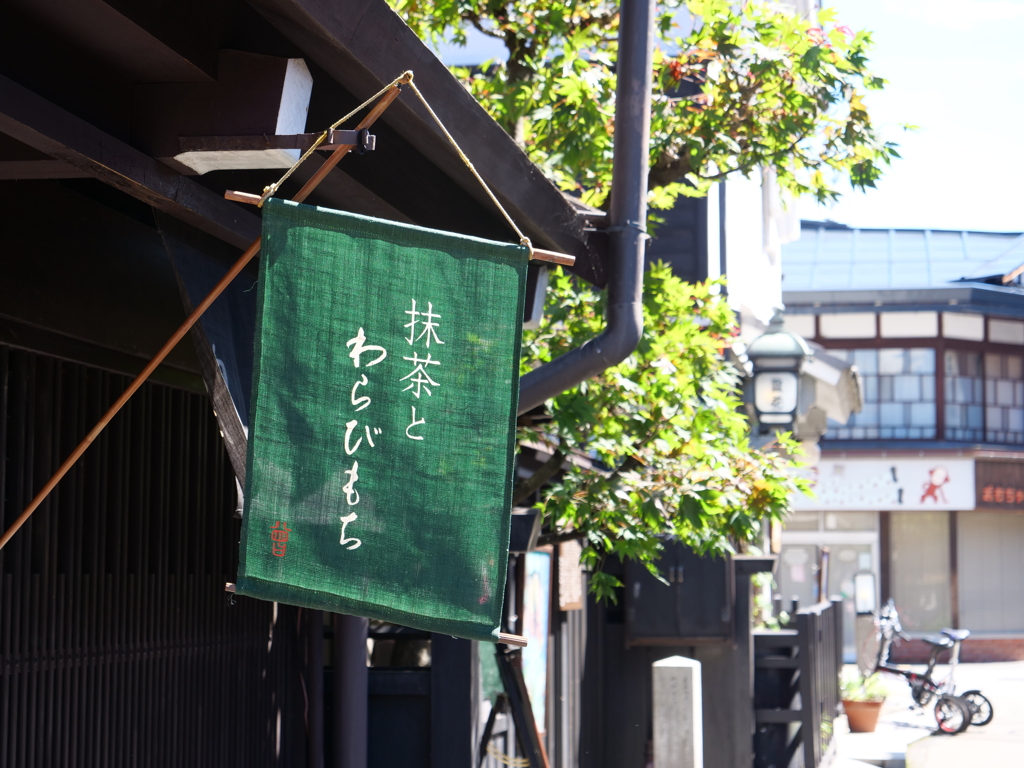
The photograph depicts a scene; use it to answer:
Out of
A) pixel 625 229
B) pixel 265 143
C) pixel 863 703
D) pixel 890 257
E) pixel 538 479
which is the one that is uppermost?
pixel 890 257

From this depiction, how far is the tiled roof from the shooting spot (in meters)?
29.7

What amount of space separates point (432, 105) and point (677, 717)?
518cm

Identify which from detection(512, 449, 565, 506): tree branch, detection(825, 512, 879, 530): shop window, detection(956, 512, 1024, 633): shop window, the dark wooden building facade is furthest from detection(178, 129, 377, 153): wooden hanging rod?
detection(956, 512, 1024, 633): shop window

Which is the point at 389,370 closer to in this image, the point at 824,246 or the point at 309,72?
the point at 309,72

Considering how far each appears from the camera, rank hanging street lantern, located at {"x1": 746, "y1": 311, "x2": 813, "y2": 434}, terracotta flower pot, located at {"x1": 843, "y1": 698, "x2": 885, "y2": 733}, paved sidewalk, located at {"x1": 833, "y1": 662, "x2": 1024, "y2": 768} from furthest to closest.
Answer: terracotta flower pot, located at {"x1": 843, "y1": 698, "x2": 885, "y2": 733}, paved sidewalk, located at {"x1": 833, "y1": 662, "x2": 1024, "y2": 768}, hanging street lantern, located at {"x1": 746, "y1": 311, "x2": 813, "y2": 434}

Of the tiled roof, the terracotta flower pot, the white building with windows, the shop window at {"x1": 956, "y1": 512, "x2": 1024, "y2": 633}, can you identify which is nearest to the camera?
the terracotta flower pot

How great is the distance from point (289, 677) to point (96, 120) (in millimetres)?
3980

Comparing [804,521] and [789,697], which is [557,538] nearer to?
[789,697]

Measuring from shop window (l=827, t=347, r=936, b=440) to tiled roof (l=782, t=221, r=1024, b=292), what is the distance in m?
1.85

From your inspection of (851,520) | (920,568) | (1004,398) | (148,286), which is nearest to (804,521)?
(851,520)

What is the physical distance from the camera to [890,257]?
3164cm

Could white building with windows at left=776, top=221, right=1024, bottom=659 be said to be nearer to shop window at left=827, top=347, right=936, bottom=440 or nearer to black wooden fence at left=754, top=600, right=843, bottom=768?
shop window at left=827, top=347, right=936, bottom=440

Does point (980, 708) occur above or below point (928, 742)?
above

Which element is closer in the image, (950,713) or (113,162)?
(113,162)
